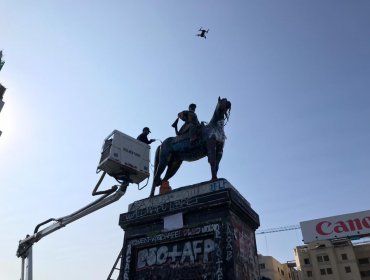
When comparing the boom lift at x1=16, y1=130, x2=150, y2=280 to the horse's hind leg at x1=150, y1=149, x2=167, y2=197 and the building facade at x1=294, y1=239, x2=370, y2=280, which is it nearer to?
the horse's hind leg at x1=150, y1=149, x2=167, y2=197

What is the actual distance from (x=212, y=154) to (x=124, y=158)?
4.31 m

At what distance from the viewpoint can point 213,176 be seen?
9.93 m

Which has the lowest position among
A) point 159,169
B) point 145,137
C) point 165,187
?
point 165,187

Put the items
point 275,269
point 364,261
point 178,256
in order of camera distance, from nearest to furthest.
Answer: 1. point 178,256
2. point 364,261
3. point 275,269

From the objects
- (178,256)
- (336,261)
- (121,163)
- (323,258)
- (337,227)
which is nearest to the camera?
(178,256)

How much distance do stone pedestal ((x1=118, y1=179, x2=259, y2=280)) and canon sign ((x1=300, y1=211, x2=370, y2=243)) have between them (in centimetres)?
6779

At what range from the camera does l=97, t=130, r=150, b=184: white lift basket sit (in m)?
13.2

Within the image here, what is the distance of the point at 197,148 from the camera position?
10844 millimetres

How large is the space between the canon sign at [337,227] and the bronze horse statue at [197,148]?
6759 cm

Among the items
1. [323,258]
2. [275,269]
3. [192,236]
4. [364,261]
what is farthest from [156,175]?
[275,269]

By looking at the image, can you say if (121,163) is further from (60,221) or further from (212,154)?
(60,221)

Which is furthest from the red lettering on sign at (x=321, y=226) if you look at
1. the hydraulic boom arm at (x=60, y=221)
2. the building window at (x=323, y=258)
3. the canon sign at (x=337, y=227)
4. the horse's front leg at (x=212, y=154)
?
the horse's front leg at (x=212, y=154)

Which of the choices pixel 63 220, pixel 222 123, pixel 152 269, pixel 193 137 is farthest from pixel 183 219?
pixel 63 220

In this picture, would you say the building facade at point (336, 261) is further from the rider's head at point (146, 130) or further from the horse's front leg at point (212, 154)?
the horse's front leg at point (212, 154)
